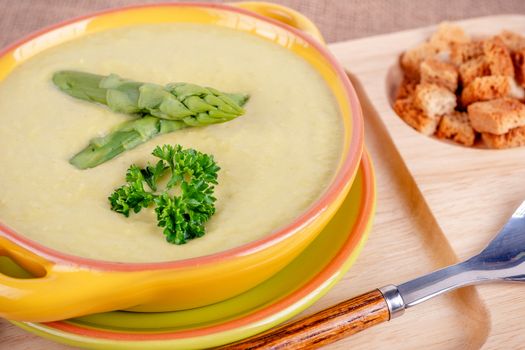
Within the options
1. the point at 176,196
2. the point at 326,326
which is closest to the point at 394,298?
the point at 326,326

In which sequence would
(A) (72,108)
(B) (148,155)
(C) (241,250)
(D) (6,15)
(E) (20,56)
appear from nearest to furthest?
(C) (241,250) < (B) (148,155) < (A) (72,108) < (E) (20,56) < (D) (6,15)

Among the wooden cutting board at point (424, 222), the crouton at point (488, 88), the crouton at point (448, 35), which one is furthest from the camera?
the crouton at point (448, 35)

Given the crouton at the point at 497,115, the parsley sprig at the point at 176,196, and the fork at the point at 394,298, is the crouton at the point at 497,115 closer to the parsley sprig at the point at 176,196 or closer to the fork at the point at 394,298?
the fork at the point at 394,298

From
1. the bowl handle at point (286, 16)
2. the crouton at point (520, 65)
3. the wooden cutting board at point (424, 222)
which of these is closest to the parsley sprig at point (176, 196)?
the wooden cutting board at point (424, 222)

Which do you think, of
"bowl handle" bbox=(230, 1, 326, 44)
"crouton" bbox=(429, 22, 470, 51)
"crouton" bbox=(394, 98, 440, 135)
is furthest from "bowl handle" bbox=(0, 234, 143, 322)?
"crouton" bbox=(429, 22, 470, 51)

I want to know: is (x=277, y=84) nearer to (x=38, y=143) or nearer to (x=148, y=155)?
(x=148, y=155)

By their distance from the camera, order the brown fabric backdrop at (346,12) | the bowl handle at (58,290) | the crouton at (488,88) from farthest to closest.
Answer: the brown fabric backdrop at (346,12) < the crouton at (488,88) < the bowl handle at (58,290)

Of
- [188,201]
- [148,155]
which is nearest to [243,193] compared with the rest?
[188,201]

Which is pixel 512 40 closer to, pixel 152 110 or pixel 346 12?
pixel 346 12
